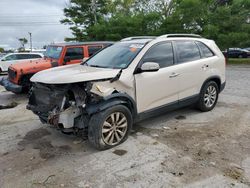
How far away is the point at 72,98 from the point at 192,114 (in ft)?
9.68

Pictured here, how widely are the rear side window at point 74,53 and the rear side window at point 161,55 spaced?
4794 millimetres

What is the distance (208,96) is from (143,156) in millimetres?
2755

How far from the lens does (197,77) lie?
527 cm

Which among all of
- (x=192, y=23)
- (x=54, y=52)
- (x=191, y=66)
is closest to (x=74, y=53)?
(x=54, y=52)

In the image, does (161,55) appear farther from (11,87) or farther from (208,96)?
(11,87)

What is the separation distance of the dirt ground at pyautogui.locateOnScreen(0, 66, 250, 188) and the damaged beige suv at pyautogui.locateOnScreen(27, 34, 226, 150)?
0.40 meters

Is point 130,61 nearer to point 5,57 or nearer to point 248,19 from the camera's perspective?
point 5,57

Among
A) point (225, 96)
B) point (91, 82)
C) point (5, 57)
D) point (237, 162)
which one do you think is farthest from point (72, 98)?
point (5, 57)

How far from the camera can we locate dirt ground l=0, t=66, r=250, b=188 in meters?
3.11

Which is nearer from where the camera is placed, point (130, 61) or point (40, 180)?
point (40, 180)

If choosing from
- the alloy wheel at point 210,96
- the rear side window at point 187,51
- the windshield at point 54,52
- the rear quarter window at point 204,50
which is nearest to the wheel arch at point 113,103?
the rear side window at point 187,51

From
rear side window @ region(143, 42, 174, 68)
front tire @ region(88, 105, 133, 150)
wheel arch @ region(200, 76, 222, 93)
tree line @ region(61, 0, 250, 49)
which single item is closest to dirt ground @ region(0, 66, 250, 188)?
front tire @ region(88, 105, 133, 150)

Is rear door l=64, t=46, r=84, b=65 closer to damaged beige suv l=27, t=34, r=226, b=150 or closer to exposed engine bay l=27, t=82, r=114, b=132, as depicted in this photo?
damaged beige suv l=27, t=34, r=226, b=150

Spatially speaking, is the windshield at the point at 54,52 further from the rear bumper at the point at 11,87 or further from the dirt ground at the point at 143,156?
the dirt ground at the point at 143,156
